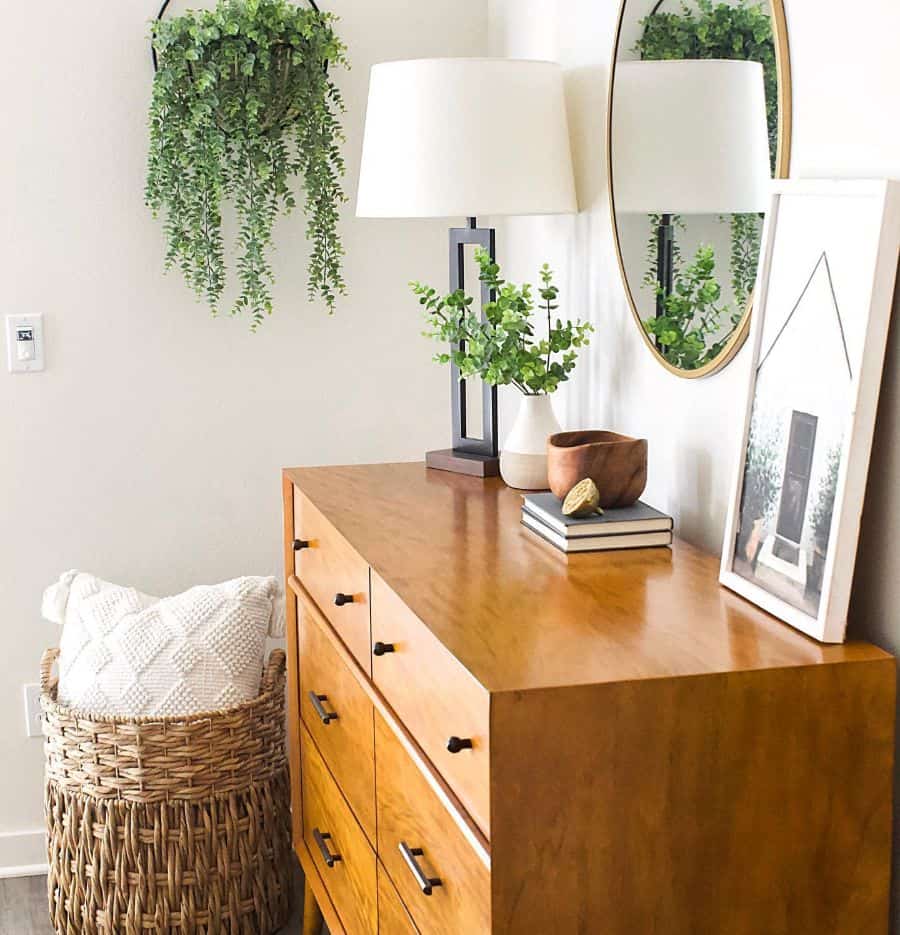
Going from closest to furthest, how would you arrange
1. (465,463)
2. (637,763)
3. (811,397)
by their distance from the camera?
(637,763), (811,397), (465,463)

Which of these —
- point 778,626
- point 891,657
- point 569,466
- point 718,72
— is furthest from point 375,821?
point 718,72

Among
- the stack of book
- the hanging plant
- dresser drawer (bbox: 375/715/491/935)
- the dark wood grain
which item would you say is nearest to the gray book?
the stack of book

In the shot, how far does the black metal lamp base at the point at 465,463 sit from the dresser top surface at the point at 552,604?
0.69 ft

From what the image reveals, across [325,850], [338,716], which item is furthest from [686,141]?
[325,850]

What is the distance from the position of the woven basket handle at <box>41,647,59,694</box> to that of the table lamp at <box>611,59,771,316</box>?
1389 mm

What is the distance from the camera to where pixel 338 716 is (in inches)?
77.8

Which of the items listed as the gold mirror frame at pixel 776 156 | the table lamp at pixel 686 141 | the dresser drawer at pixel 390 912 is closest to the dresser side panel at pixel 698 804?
the dresser drawer at pixel 390 912

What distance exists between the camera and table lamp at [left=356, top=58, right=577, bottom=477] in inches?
80.0

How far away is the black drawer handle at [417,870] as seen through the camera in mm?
1456

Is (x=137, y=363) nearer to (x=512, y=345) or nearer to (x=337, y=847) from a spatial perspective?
(x=512, y=345)

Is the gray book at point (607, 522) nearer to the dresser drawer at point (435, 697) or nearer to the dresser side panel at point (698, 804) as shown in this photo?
the dresser drawer at point (435, 697)

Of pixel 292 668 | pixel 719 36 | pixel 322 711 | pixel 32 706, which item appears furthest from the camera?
pixel 32 706

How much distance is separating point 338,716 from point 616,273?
0.83 metres

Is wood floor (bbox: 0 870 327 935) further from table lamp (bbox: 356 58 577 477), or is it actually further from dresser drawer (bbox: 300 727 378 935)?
table lamp (bbox: 356 58 577 477)
